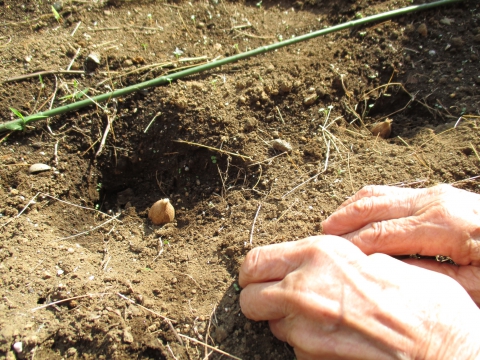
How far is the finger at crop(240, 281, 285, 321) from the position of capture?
141cm

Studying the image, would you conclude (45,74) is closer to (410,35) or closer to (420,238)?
(420,238)

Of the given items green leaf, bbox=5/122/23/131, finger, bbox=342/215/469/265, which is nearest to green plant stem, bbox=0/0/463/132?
green leaf, bbox=5/122/23/131

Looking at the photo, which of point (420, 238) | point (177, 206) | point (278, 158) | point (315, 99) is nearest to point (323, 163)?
point (278, 158)

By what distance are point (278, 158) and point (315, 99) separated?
0.50 meters

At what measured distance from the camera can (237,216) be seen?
2.00 m

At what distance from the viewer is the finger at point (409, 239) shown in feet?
4.83

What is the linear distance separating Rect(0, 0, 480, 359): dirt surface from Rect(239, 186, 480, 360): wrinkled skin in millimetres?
267

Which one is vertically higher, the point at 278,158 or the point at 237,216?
the point at 278,158

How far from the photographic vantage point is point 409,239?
150 cm

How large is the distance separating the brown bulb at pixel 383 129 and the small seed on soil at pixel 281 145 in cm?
58

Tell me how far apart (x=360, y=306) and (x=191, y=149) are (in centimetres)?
137

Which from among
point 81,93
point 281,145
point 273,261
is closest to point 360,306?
point 273,261

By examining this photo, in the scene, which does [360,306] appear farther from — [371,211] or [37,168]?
[37,168]

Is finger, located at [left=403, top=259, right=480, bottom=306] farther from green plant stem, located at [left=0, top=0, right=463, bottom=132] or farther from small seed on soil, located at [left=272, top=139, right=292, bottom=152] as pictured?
green plant stem, located at [left=0, top=0, right=463, bottom=132]
